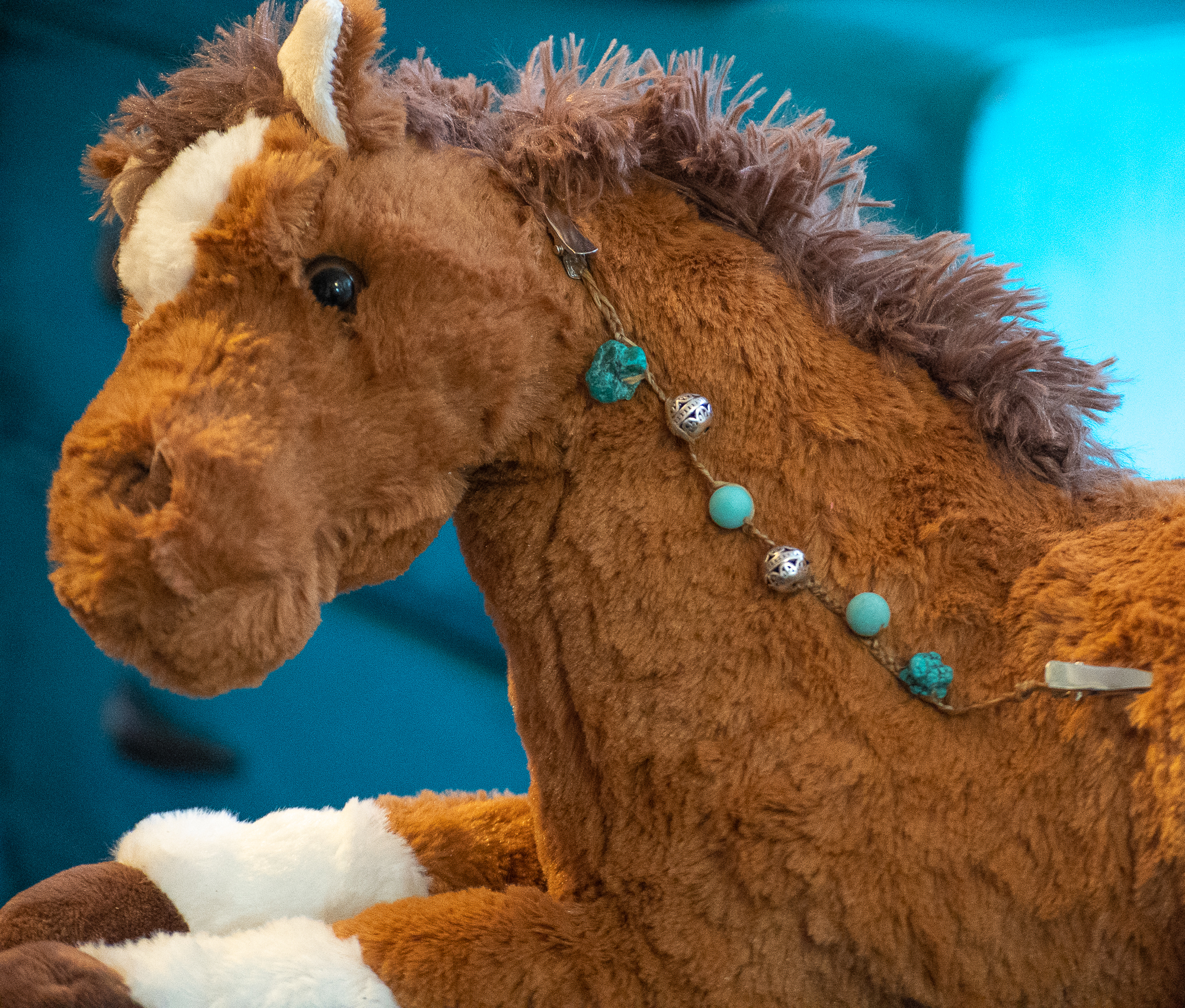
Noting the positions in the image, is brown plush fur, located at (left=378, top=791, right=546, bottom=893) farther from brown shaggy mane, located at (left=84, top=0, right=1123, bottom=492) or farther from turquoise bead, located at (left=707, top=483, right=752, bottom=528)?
brown shaggy mane, located at (left=84, top=0, right=1123, bottom=492)

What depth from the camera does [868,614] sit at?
50 centimetres

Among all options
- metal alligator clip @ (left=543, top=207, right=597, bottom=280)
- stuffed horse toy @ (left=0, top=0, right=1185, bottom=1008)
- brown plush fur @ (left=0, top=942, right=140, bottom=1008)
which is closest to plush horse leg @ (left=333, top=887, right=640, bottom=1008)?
stuffed horse toy @ (left=0, top=0, right=1185, bottom=1008)

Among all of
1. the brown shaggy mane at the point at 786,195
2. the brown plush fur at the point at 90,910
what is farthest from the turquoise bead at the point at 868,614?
the brown plush fur at the point at 90,910

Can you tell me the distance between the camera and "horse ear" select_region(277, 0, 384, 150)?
0.46m

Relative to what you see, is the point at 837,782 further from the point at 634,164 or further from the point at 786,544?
the point at 634,164

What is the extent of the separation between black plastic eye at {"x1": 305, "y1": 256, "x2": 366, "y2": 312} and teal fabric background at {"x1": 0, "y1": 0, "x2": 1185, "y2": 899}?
23.8 inches

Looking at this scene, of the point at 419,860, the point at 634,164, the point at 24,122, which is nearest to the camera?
the point at 634,164

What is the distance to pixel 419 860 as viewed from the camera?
65cm

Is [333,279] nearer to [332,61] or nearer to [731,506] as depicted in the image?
[332,61]

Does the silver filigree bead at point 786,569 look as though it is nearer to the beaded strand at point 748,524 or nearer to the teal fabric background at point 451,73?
the beaded strand at point 748,524

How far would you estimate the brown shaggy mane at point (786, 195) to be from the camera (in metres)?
0.52

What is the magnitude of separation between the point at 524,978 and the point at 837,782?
0.18 m

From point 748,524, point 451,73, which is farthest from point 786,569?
point 451,73

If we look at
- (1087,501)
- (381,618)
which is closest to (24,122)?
(381,618)
